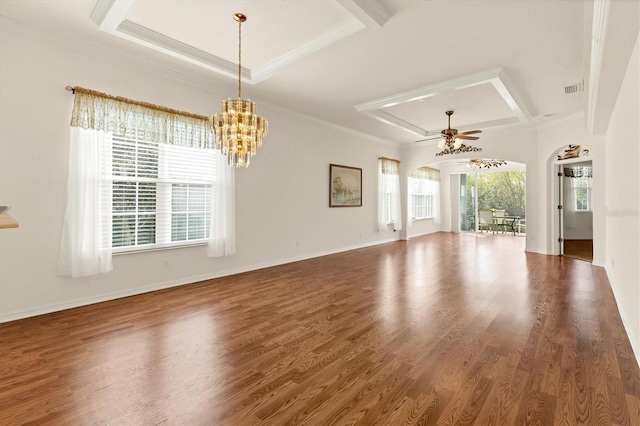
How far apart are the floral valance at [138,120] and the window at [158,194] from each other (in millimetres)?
134

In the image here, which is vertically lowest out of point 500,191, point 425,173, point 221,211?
point 221,211

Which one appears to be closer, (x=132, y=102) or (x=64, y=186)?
(x=64, y=186)

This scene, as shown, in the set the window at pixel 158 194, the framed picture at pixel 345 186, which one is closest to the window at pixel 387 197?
the framed picture at pixel 345 186

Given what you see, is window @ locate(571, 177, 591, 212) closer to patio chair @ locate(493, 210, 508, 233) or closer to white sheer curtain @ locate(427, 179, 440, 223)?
patio chair @ locate(493, 210, 508, 233)

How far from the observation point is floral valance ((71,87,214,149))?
3594 mm

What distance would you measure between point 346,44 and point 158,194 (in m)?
3.18

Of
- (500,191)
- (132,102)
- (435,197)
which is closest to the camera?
(132,102)

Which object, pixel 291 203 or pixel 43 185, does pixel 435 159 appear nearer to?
pixel 291 203

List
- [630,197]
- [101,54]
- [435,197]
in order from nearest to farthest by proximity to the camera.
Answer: [630,197], [101,54], [435,197]

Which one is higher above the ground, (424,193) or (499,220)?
(424,193)

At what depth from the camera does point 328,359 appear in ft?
7.82

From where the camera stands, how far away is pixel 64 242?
137 inches

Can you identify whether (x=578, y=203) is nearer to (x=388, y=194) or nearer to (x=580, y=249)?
(x=580, y=249)

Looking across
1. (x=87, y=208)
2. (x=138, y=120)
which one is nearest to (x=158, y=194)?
(x=87, y=208)
